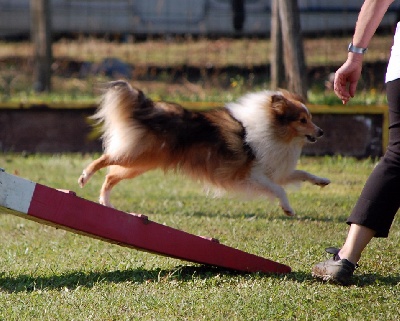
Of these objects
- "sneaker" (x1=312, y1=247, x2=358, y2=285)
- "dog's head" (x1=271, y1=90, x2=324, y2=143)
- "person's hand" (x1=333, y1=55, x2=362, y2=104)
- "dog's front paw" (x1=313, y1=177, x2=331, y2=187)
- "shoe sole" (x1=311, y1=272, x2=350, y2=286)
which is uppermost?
"person's hand" (x1=333, y1=55, x2=362, y2=104)

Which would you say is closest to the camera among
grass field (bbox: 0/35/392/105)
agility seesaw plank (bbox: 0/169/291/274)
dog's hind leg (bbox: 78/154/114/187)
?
agility seesaw plank (bbox: 0/169/291/274)

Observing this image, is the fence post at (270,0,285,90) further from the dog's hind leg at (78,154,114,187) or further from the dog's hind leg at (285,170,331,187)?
the dog's hind leg at (78,154,114,187)

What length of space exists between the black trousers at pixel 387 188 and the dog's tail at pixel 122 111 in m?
2.74

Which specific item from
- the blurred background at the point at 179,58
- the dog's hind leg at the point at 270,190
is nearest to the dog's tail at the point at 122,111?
the dog's hind leg at the point at 270,190

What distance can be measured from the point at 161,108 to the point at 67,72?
712 cm

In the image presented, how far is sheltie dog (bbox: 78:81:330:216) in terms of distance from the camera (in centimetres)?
635

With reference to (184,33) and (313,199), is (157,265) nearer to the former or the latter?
(313,199)

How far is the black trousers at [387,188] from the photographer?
3924mm

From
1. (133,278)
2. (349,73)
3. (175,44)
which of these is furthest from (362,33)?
(175,44)

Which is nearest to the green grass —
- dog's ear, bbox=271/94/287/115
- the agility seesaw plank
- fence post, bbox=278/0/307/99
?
the agility seesaw plank

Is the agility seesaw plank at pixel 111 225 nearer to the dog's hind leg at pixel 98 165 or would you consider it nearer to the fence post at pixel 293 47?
the dog's hind leg at pixel 98 165

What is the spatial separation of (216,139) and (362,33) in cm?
264

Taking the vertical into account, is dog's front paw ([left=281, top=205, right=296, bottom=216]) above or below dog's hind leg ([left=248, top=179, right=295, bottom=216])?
below

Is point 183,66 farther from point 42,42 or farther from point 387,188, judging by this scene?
point 387,188
